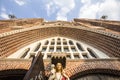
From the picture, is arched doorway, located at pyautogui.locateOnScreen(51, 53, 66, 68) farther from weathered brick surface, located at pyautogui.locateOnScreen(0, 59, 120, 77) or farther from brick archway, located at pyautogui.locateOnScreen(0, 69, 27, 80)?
brick archway, located at pyautogui.locateOnScreen(0, 69, 27, 80)

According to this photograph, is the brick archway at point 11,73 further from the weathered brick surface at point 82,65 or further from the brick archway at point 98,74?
the brick archway at point 98,74

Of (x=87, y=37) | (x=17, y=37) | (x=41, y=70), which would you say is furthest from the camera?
(x=87, y=37)

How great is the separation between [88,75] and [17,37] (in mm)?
4714

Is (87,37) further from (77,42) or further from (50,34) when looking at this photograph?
(50,34)

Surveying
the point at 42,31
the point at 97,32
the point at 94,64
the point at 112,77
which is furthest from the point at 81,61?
the point at 42,31

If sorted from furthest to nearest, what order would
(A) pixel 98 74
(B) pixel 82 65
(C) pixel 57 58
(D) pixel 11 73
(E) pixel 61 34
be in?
(E) pixel 61 34, (B) pixel 82 65, (A) pixel 98 74, (D) pixel 11 73, (C) pixel 57 58

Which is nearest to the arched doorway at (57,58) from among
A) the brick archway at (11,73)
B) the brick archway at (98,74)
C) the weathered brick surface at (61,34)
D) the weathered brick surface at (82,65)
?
the weathered brick surface at (82,65)

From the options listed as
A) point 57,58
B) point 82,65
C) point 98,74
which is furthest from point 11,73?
point 98,74

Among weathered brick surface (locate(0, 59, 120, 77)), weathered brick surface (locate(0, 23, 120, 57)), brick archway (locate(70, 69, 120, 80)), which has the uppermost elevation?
weathered brick surface (locate(0, 23, 120, 57))

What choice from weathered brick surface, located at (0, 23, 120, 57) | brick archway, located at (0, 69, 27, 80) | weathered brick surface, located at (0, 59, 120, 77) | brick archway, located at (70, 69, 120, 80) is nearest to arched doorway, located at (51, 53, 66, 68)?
weathered brick surface, located at (0, 59, 120, 77)

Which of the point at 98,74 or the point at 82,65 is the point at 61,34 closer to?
the point at 82,65

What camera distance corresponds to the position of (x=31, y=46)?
30.1ft

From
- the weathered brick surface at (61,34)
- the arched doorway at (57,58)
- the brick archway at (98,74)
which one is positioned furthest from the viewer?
the weathered brick surface at (61,34)

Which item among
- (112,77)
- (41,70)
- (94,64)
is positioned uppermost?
(41,70)
